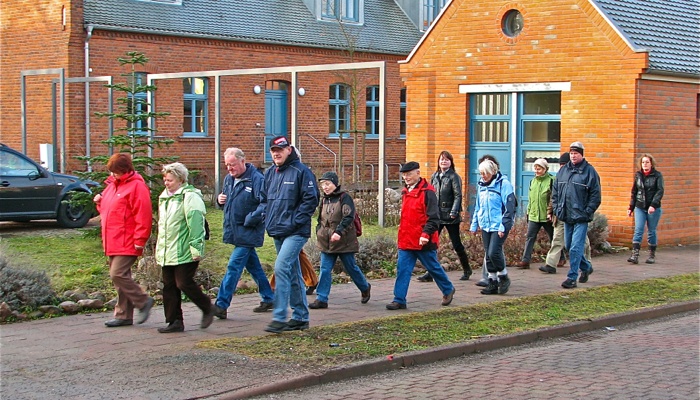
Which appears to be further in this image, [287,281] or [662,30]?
[662,30]

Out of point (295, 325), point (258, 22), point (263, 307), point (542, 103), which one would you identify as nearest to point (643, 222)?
point (542, 103)

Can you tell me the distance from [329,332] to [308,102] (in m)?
23.7

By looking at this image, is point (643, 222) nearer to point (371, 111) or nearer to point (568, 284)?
point (568, 284)

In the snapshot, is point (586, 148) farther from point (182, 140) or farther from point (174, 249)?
point (182, 140)

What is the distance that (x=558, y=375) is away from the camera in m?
8.06

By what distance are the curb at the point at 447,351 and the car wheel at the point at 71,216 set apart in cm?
1066

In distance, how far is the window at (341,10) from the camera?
111ft

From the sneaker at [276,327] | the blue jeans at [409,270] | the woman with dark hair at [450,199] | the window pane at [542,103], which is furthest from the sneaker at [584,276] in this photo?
the window pane at [542,103]

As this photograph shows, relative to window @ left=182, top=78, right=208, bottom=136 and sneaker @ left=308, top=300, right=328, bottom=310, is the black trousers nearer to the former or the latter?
sneaker @ left=308, top=300, right=328, bottom=310

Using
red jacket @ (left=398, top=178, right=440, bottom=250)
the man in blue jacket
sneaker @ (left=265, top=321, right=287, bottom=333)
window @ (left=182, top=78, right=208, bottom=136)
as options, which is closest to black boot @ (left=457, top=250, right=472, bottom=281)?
red jacket @ (left=398, top=178, right=440, bottom=250)

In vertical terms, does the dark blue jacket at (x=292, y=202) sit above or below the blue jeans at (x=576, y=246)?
above

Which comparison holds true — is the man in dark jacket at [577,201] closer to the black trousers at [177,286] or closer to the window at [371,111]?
the black trousers at [177,286]

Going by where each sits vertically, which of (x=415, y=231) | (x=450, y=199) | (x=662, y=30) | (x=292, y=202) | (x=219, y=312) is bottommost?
(x=219, y=312)

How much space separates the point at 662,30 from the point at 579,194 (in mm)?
7255
